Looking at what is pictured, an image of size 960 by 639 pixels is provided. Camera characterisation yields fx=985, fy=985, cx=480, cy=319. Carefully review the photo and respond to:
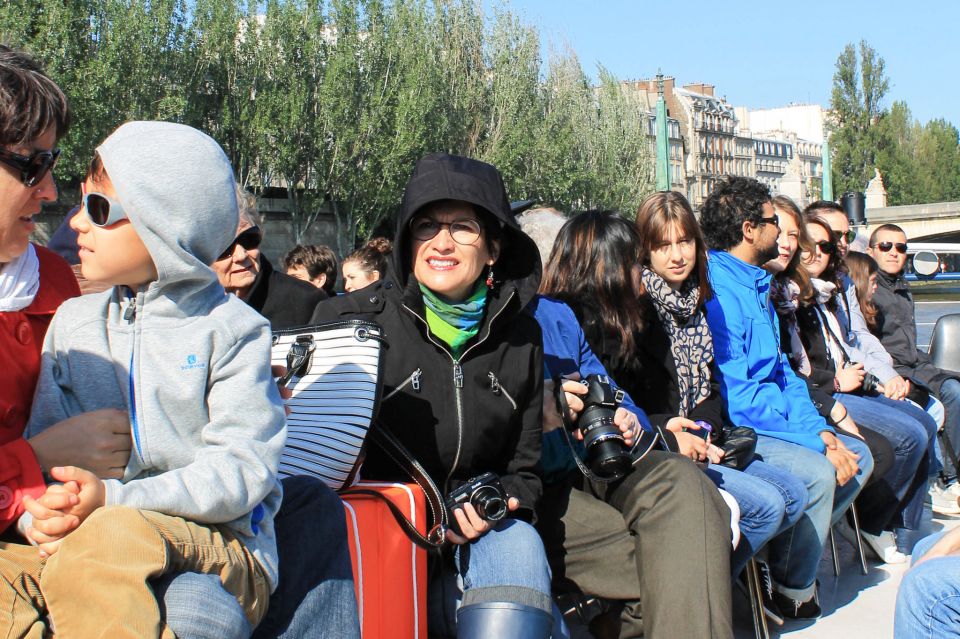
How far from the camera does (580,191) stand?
38750mm

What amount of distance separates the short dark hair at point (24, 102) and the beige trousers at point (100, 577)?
2.94ft

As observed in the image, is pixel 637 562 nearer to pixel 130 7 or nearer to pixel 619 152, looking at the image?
pixel 130 7

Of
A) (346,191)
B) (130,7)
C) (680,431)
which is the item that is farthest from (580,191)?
(680,431)

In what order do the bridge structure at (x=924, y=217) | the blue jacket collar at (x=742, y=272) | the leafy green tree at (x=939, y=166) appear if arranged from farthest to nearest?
the leafy green tree at (x=939, y=166)
the bridge structure at (x=924, y=217)
the blue jacket collar at (x=742, y=272)

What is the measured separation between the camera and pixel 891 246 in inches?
280

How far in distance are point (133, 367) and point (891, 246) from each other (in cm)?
636

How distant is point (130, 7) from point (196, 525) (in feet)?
83.2

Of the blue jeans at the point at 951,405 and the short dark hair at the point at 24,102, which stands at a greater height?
the short dark hair at the point at 24,102

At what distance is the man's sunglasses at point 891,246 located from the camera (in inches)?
280

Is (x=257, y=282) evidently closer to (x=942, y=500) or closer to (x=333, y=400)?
(x=333, y=400)

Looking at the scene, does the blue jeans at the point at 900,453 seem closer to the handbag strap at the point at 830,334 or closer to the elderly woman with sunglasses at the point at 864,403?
the elderly woman with sunglasses at the point at 864,403

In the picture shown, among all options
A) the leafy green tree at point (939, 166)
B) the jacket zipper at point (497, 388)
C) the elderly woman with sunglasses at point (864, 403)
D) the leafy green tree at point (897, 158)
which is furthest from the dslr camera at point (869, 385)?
the leafy green tree at point (939, 166)

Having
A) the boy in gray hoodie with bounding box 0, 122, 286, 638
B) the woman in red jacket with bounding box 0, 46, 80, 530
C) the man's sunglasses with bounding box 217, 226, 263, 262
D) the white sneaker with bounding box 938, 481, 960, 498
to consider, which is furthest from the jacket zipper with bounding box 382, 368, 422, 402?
the white sneaker with bounding box 938, 481, 960, 498

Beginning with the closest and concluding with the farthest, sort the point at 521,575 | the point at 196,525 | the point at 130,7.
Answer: the point at 196,525 → the point at 521,575 → the point at 130,7
